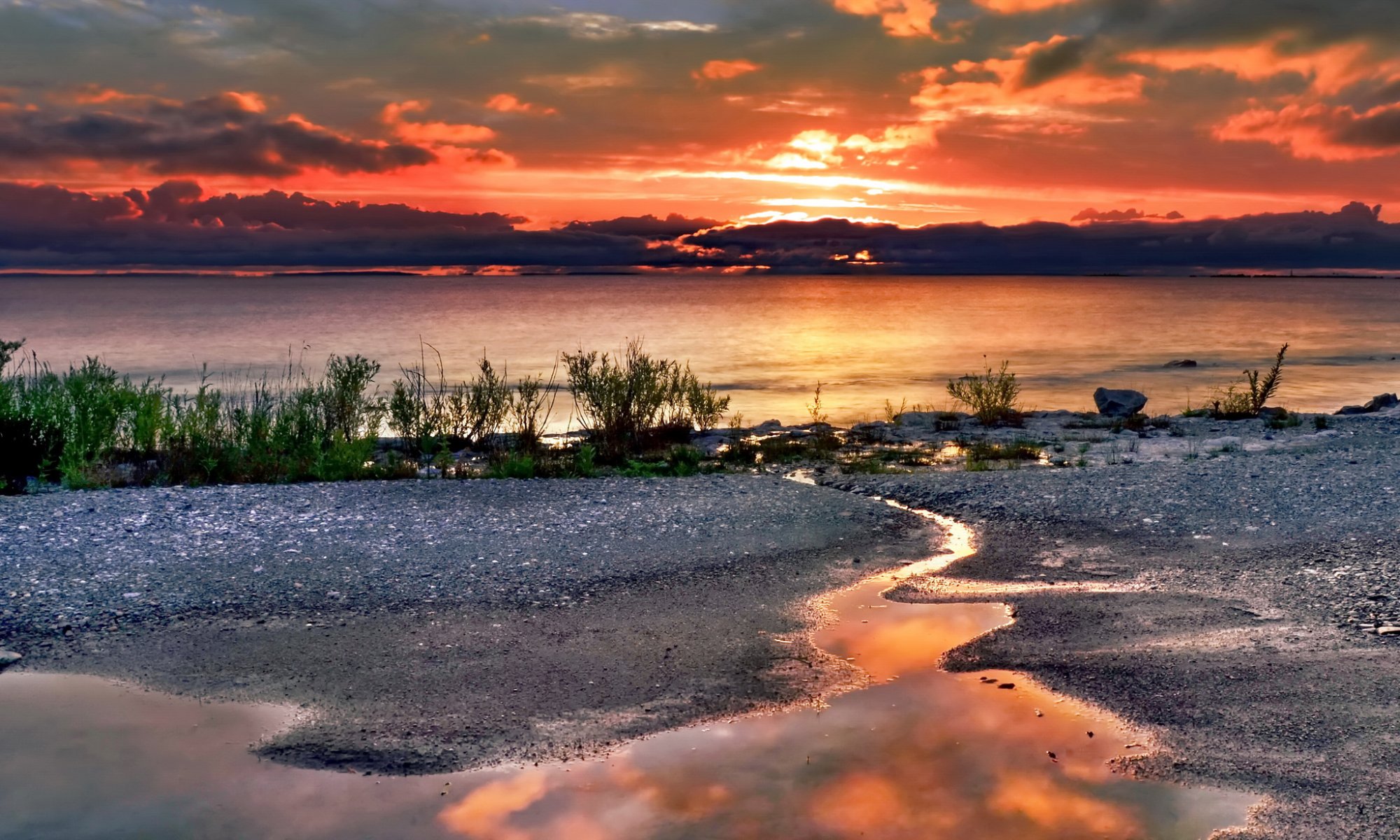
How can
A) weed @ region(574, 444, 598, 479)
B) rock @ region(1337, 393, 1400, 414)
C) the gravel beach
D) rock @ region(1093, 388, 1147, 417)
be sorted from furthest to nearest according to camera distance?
rock @ region(1337, 393, 1400, 414) → rock @ region(1093, 388, 1147, 417) → weed @ region(574, 444, 598, 479) → the gravel beach

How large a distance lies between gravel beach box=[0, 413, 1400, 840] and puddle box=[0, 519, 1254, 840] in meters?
0.27

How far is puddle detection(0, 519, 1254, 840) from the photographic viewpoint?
206 inches

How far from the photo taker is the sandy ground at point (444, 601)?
655 cm

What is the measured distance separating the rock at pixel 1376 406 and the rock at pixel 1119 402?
16.3 feet

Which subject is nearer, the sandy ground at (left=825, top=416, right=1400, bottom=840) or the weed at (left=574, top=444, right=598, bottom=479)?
the sandy ground at (left=825, top=416, right=1400, bottom=840)

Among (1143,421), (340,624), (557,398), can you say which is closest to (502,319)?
(557,398)

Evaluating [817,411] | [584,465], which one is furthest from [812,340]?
[584,465]

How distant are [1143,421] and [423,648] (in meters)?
18.9

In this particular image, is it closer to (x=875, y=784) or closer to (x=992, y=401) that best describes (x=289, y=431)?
(x=875, y=784)

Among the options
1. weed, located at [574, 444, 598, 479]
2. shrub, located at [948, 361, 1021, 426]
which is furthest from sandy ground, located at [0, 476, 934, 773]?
shrub, located at [948, 361, 1021, 426]

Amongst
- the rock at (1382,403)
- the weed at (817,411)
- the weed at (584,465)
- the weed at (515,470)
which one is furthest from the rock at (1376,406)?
the weed at (515,470)

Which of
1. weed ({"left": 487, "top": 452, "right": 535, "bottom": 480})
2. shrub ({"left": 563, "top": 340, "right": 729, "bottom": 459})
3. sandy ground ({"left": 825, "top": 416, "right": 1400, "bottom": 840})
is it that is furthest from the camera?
shrub ({"left": 563, "top": 340, "right": 729, "bottom": 459})

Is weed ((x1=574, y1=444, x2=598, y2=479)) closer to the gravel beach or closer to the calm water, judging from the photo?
the gravel beach

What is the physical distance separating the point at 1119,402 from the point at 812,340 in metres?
41.1
